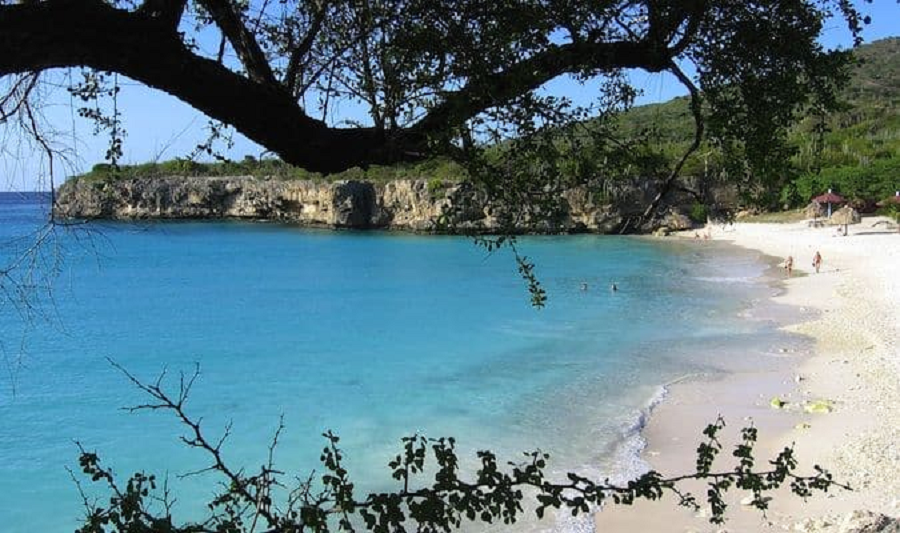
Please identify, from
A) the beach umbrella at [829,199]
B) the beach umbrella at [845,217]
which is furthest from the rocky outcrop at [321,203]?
the beach umbrella at [845,217]

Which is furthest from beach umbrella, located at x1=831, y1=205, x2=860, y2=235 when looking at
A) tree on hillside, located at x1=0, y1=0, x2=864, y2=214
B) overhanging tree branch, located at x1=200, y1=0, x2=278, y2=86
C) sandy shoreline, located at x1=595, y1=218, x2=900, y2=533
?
Result: overhanging tree branch, located at x1=200, y1=0, x2=278, y2=86

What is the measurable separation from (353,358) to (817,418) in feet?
48.6

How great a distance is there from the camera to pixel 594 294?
36.4 meters

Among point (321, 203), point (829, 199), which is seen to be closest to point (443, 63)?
point (829, 199)

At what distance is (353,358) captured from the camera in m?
25.2

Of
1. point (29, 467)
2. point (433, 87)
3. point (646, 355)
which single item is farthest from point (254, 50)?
point (646, 355)

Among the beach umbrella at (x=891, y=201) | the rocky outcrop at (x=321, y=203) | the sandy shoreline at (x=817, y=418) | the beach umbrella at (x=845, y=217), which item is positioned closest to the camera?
the sandy shoreline at (x=817, y=418)

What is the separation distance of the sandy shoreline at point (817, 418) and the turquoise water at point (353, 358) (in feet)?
3.55

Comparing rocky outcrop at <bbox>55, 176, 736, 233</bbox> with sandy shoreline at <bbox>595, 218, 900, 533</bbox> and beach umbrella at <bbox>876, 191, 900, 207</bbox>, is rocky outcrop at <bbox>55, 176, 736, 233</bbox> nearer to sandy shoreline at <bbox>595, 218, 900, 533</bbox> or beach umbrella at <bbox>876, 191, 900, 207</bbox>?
beach umbrella at <bbox>876, 191, 900, 207</bbox>

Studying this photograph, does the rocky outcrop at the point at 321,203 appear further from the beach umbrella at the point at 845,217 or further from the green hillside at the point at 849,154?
the beach umbrella at the point at 845,217

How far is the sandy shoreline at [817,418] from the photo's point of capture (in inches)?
384

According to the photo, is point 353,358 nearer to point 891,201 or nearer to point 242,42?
point 242,42

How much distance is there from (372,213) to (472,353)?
5472 centimetres

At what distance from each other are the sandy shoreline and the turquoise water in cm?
108
